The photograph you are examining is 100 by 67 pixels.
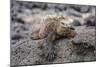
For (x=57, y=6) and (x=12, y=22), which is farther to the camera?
(x=57, y=6)

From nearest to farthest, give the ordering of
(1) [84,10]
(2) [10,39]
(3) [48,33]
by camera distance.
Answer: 1. (2) [10,39]
2. (3) [48,33]
3. (1) [84,10]

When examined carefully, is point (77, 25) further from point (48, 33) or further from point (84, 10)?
point (48, 33)

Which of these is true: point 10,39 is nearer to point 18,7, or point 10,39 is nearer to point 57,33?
point 18,7

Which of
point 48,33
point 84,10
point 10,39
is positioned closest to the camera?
point 10,39

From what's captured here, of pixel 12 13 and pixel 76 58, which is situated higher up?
pixel 12 13

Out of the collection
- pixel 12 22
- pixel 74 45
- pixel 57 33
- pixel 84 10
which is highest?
pixel 84 10

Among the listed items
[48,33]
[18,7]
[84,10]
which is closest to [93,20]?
[84,10]
